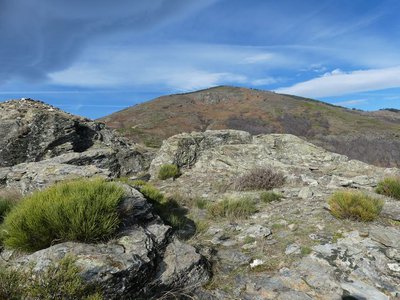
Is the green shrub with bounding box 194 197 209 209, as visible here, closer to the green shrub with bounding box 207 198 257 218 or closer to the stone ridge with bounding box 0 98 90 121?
the green shrub with bounding box 207 198 257 218

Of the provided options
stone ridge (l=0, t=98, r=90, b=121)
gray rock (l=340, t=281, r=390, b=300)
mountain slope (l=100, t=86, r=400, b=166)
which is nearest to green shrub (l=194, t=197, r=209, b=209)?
gray rock (l=340, t=281, r=390, b=300)

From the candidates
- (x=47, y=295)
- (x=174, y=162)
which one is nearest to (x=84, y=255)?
(x=47, y=295)

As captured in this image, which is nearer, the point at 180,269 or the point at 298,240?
the point at 180,269

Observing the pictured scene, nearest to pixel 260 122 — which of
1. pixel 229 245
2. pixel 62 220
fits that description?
pixel 229 245

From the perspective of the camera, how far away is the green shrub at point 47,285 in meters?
3.10

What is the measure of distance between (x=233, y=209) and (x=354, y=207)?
8.18ft

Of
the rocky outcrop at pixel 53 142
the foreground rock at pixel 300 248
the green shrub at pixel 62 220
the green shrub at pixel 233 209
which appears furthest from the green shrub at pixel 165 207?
the rocky outcrop at pixel 53 142

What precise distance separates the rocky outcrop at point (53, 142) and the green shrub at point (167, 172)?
162 cm

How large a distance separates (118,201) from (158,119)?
72753 mm

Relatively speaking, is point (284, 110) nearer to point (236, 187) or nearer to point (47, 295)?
point (236, 187)

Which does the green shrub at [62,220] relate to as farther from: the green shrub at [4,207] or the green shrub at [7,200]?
the green shrub at [4,207]

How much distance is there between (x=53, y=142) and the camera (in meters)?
11.9

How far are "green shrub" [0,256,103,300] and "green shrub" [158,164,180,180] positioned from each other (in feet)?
26.1

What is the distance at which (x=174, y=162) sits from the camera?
12305mm
